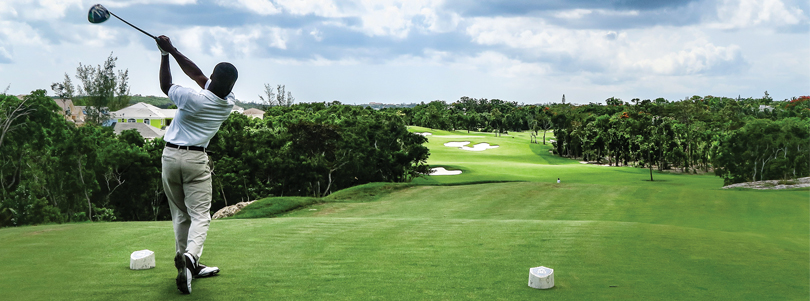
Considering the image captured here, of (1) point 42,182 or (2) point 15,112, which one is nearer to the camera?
(2) point 15,112

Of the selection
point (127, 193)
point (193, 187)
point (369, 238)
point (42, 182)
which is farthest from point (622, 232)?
point (127, 193)

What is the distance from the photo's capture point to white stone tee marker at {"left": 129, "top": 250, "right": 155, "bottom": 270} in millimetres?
6527

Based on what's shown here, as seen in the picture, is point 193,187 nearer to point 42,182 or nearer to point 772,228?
point 772,228

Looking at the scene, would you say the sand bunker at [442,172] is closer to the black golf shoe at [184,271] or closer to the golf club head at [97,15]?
the golf club head at [97,15]

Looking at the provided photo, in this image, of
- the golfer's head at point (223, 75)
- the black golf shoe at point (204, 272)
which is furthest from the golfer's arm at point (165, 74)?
the black golf shoe at point (204, 272)

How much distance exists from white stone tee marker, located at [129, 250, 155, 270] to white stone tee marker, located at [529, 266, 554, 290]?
4601 mm

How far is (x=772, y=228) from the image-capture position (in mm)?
18047

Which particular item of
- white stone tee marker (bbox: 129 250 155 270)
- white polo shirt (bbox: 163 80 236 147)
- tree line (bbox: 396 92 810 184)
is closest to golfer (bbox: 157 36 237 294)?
white polo shirt (bbox: 163 80 236 147)

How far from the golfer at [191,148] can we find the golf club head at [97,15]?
94 cm

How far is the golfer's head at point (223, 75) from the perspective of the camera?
19.2ft

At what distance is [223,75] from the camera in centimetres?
586

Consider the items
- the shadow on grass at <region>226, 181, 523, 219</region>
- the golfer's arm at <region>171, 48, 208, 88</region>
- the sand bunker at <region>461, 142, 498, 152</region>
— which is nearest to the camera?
the golfer's arm at <region>171, 48, 208, 88</region>

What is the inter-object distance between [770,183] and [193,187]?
3568 centimetres

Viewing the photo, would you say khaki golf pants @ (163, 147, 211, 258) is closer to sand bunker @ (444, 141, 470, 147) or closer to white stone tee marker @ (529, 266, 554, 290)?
white stone tee marker @ (529, 266, 554, 290)
